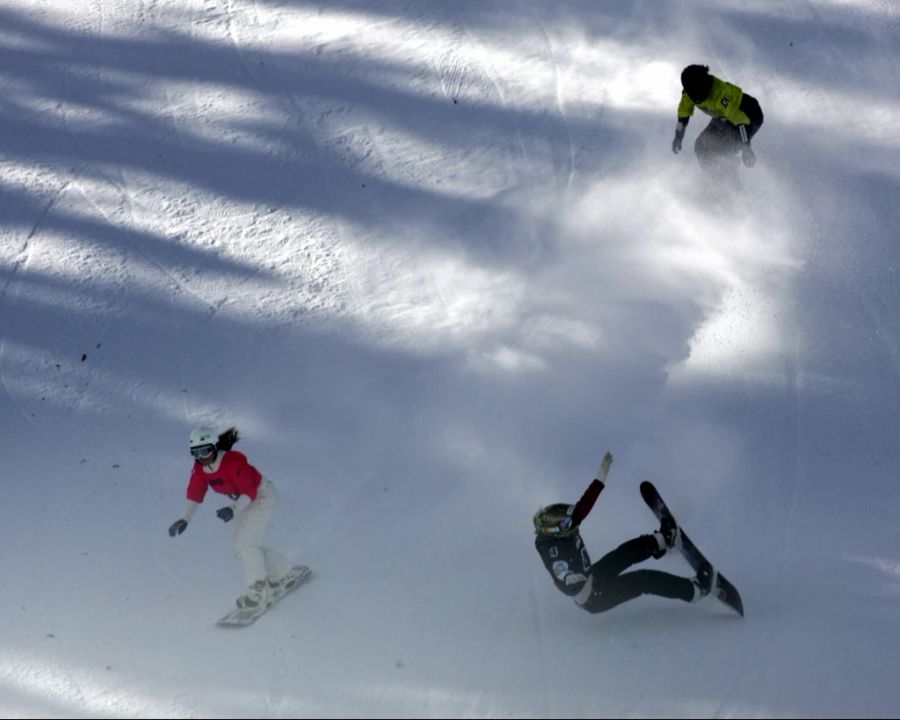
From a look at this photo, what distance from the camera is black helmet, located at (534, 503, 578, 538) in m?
7.99

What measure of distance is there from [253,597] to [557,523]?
241 cm

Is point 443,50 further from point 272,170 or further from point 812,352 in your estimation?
point 812,352

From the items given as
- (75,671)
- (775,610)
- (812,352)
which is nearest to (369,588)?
(75,671)

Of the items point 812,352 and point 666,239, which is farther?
point 666,239

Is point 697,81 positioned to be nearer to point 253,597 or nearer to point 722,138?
point 722,138

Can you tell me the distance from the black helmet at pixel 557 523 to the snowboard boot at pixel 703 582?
104 cm

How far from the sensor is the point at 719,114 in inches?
469

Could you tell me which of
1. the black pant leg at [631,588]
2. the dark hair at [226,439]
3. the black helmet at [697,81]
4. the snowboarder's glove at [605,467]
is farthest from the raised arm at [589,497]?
the black helmet at [697,81]

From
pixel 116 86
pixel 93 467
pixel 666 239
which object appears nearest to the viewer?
pixel 93 467

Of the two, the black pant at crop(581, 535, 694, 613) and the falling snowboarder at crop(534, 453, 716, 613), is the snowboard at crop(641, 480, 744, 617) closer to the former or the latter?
the falling snowboarder at crop(534, 453, 716, 613)

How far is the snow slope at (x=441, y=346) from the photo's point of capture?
8.49m

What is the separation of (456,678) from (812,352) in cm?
505

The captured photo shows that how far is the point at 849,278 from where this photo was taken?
12008 mm

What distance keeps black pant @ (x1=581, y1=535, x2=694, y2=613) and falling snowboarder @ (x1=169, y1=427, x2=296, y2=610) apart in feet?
7.76
